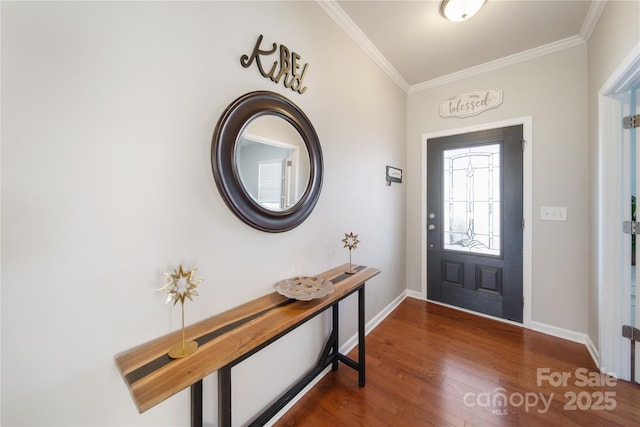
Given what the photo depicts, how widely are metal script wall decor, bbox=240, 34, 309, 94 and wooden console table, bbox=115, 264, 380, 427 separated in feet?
4.16

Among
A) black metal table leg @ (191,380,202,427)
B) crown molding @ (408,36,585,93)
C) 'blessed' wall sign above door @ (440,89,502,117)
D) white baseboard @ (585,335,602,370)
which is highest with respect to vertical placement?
crown molding @ (408,36,585,93)

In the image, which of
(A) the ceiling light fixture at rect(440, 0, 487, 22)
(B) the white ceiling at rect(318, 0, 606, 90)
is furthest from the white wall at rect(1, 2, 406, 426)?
(A) the ceiling light fixture at rect(440, 0, 487, 22)

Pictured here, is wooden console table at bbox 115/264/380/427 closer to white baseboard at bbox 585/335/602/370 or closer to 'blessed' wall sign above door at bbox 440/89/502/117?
white baseboard at bbox 585/335/602/370

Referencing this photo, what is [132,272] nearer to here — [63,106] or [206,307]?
[206,307]

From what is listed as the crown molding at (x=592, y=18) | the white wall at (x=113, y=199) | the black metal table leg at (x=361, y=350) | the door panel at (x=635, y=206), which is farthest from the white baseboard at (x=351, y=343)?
the crown molding at (x=592, y=18)

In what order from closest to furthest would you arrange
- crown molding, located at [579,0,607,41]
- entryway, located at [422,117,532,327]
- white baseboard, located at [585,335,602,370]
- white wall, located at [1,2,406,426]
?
1. white wall, located at [1,2,406,426]
2. crown molding, located at [579,0,607,41]
3. white baseboard, located at [585,335,602,370]
4. entryway, located at [422,117,532,327]

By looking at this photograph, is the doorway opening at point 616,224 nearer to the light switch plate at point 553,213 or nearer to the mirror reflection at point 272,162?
the light switch plate at point 553,213

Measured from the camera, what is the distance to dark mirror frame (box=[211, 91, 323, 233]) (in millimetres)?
1133

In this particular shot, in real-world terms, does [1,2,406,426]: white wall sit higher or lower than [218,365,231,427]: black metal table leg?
higher

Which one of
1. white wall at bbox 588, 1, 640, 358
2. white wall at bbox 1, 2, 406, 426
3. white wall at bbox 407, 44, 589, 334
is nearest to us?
white wall at bbox 1, 2, 406, 426

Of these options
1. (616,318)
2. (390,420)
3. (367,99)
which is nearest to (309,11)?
(367,99)

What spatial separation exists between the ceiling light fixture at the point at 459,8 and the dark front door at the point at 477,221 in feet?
4.14

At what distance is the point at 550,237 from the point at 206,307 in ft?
9.83

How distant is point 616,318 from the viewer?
1.69 m
